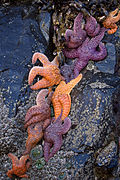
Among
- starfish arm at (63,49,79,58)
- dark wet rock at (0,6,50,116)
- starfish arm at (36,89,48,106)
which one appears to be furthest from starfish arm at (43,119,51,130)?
starfish arm at (63,49,79,58)

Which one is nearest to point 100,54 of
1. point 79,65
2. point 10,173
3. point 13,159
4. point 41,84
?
point 79,65

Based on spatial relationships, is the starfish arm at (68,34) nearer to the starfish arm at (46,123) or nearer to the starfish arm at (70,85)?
the starfish arm at (70,85)

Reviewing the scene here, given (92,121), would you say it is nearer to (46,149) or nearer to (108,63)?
(46,149)

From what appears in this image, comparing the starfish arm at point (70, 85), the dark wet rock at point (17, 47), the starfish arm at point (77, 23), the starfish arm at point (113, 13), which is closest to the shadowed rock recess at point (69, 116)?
the dark wet rock at point (17, 47)

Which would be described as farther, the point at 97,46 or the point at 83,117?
the point at 97,46

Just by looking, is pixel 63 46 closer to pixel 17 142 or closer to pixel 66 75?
pixel 66 75

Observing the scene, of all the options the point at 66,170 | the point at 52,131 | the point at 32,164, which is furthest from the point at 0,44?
the point at 66,170

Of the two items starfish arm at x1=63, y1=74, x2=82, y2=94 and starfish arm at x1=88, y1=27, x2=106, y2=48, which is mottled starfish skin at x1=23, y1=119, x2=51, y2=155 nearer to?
starfish arm at x1=63, y1=74, x2=82, y2=94
